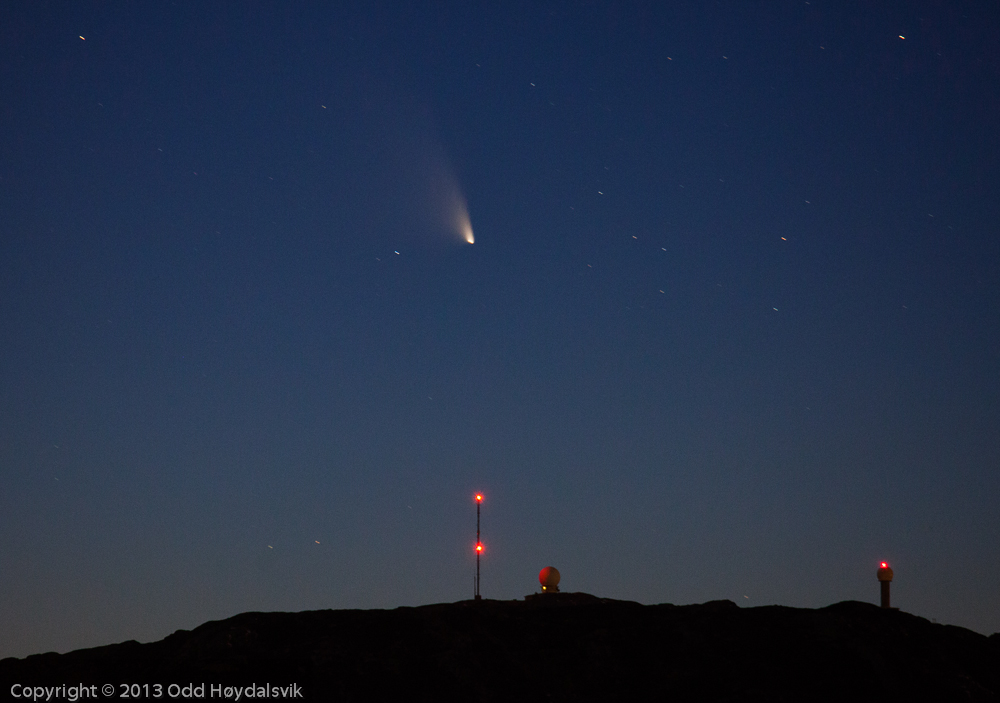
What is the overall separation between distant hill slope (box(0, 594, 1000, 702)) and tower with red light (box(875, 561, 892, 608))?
197 cm

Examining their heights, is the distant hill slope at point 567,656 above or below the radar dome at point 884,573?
below

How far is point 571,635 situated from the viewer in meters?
35.2

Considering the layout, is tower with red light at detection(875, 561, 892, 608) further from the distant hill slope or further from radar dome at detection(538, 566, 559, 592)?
radar dome at detection(538, 566, 559, 592)

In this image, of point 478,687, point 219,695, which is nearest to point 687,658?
point 478,687

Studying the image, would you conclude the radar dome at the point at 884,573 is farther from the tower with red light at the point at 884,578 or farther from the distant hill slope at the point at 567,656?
the distant hill slope at the point at 567,656

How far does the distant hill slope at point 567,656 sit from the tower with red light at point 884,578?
1970 millimetres

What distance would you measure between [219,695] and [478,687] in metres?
8.53

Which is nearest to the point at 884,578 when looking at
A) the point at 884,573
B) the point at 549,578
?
the point at 884,573

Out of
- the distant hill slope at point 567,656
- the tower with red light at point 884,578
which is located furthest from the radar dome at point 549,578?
the tower with red light at point 884,578

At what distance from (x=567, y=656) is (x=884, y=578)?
1511 centimetres

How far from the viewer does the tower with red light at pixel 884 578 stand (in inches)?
1532

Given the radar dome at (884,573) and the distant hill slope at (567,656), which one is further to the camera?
the radar dome at (884,573)

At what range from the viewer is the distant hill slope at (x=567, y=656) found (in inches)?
1210

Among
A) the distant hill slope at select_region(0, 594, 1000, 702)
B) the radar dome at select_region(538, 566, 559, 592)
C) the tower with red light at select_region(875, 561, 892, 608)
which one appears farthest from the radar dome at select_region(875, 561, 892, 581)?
the radar dome at select_region(538, 566, 559, 592)
